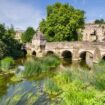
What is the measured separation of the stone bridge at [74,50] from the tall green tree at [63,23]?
4860 mm

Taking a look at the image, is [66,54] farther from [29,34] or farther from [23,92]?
[23,92]

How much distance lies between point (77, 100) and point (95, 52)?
3125cm

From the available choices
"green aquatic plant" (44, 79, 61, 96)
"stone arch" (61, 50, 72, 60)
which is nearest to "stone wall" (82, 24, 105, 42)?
"stone arch" (61, 50, 72, 60)

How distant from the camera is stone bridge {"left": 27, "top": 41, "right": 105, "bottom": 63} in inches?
1797

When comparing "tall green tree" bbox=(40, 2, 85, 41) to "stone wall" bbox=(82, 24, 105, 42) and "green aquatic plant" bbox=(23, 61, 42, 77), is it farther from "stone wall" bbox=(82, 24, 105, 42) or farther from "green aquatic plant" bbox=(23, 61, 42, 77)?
"green aquatic plant" bbox=(23, 61, 42, 77)

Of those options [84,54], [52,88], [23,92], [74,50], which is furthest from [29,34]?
[52,88]

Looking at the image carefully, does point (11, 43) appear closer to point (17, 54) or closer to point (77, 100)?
point (17, 54)

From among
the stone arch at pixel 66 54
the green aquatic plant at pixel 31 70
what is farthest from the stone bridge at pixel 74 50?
the green aquatic plant at pixel 31 70

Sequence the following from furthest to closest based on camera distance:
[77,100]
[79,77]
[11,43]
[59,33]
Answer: [59,33], [11,43], [79,77], [77,100]

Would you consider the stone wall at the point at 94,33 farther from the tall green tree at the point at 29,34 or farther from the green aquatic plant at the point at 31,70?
the green aquatic plant at the point at 31,70

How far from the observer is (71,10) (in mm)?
61844

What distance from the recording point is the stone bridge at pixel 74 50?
4566 centimetres

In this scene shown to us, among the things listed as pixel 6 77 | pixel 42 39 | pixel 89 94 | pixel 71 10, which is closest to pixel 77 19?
pixel 71 10

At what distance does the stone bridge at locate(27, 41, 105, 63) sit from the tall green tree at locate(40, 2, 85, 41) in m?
4.86
